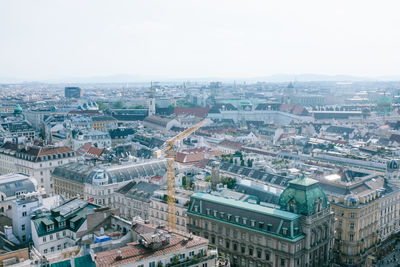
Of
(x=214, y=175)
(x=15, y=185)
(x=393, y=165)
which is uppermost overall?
(x=393, y=165)

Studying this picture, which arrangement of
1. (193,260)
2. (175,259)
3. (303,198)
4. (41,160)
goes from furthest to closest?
(41,160) → (303,198) → (193,260) → (175,259)

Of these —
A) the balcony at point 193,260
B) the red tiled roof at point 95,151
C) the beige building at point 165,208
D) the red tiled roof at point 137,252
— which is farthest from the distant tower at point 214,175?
the red tiled roof at point 95,151

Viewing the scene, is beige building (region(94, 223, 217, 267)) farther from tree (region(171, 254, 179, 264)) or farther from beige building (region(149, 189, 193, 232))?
beige building (region(149, 189, 193, 232))

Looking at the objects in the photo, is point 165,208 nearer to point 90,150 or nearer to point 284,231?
point 284,231

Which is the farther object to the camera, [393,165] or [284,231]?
[393,165]

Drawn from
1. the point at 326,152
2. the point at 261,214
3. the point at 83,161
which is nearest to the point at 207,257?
the point at 261,214

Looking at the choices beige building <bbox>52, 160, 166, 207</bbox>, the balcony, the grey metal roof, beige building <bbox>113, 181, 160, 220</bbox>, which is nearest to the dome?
beige building <bbox>113, 181, 160, 220</bbox>

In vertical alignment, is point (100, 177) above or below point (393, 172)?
below

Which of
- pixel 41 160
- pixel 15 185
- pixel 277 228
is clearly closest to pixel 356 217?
pixel 277 228

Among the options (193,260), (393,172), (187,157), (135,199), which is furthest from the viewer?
(187,157)
